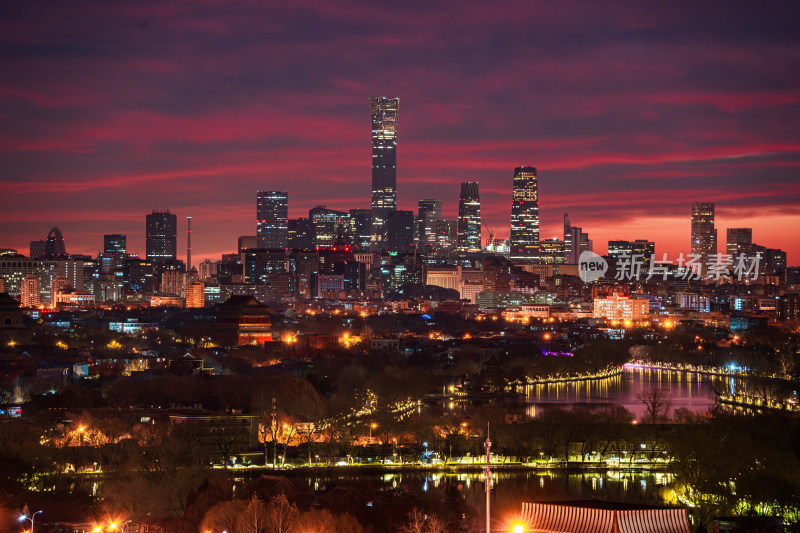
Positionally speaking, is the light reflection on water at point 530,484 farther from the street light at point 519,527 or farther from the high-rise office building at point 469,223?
the high-rise office building at point 469,223

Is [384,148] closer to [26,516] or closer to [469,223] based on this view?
[469,223]

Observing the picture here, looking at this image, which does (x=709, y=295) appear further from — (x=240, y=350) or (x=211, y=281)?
(x=240, y=350)

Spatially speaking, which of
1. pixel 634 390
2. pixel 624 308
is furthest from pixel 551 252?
pixel 634 390

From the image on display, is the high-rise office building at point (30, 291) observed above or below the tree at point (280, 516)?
above

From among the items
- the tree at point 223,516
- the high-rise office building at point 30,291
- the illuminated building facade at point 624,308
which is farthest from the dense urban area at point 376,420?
the illuminated building facade at point 624,308

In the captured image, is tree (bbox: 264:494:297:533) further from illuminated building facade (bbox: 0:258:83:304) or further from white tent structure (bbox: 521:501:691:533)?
illuminated building facade (bbox: 0:258:83:304)

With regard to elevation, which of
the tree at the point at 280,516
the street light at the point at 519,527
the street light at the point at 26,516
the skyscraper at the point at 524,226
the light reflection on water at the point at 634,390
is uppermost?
the skyscraper at the point at 524,226

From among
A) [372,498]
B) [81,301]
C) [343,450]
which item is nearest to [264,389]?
[343,450]

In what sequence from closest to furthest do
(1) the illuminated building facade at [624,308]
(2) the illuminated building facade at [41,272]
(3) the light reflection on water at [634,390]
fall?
(3) the light reflection on water at [634,390] < (2) the illuminated building facade at [41,272] < (1) the illuminated building facade at [624,308]
